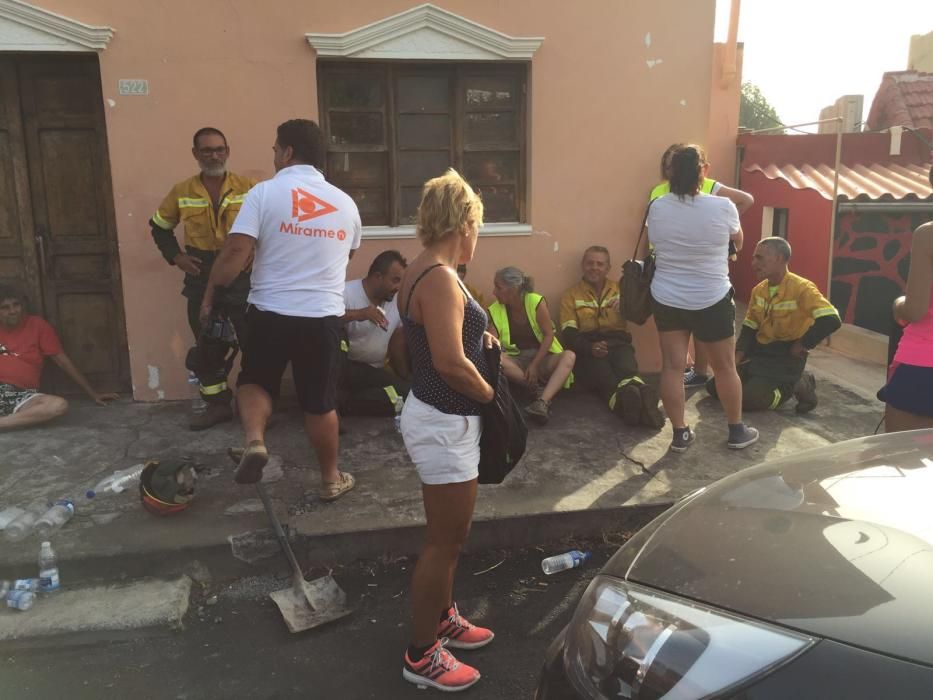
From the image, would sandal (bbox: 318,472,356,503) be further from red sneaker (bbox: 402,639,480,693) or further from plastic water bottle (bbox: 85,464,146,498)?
red sneaker (bbox: 402,639,480,693)

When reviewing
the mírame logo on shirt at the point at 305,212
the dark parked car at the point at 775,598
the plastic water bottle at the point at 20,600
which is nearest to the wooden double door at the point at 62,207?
the mírame logo on shirt at the point at 305,212

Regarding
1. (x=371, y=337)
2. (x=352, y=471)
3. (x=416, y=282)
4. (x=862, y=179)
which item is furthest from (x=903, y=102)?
(x=416, y=282)

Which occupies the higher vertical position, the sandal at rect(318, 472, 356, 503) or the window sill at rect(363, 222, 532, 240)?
the window sill at rect(363, 222, 532, 240)

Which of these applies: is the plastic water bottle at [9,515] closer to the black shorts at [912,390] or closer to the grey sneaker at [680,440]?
the grey sneaker at [680,440]

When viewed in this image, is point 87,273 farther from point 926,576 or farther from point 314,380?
point 926,576

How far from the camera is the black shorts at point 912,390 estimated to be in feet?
11.0

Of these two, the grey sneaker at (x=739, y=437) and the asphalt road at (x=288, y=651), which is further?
the grey sneaker at (x=739, y=437)

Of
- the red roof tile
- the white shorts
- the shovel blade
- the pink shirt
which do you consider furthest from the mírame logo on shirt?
the red roof tile

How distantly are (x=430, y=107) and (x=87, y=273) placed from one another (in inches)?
113

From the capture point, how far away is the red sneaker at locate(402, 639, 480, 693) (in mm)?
2736

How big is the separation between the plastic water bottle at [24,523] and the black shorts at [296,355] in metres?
1.17

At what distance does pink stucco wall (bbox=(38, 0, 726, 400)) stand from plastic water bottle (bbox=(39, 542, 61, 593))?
241 centimetres

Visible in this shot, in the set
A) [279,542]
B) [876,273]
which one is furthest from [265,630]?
[876,273]

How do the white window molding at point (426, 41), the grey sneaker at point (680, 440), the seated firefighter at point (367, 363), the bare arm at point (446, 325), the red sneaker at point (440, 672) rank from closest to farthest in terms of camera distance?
the bare arm at point (446, 325), the red sneaker at point (440, 672), the grey sneaker at point (680, 440), the seated firefighter at point (367, 363), the white window molding at point (426, 41)
